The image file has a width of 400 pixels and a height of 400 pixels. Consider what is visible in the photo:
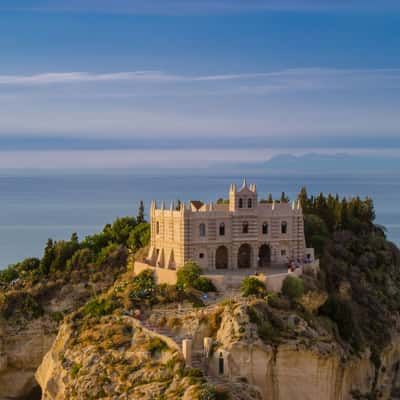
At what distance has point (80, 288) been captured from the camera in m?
74.1

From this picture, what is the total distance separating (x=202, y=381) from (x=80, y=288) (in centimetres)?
2446

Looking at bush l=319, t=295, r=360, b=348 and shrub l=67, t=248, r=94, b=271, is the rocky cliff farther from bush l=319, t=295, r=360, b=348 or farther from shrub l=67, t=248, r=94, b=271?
bush l=319, t=295, r=360, b=348

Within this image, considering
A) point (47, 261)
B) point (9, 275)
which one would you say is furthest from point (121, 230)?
point (9, 275)

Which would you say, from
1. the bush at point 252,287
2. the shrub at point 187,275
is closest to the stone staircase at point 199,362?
the shrub at point 187,275

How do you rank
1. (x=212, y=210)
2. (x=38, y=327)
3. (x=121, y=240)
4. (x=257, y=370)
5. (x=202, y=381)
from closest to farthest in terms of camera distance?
(x=202, y=381)
(x=257, y=370)
(x=212, y=210)
(x=38, y=327)
(x=121, y=240)

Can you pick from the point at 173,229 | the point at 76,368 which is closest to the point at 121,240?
the point at 173,229

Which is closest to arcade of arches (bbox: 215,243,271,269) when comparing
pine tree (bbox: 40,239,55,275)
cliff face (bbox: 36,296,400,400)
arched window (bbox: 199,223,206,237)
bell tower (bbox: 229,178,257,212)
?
arched window (bbox: 199,223,206,237)

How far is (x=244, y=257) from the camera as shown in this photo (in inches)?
2667

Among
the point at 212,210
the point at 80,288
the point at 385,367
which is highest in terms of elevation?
the point at 212,210

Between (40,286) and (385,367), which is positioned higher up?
(40,286)

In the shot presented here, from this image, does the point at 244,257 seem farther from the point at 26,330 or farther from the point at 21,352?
the point at 21,352

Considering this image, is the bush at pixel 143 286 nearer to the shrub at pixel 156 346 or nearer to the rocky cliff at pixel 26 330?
the shrub at pixel 156 346

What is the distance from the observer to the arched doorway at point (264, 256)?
6769 cm

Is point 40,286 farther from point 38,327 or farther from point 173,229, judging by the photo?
point 173,229
